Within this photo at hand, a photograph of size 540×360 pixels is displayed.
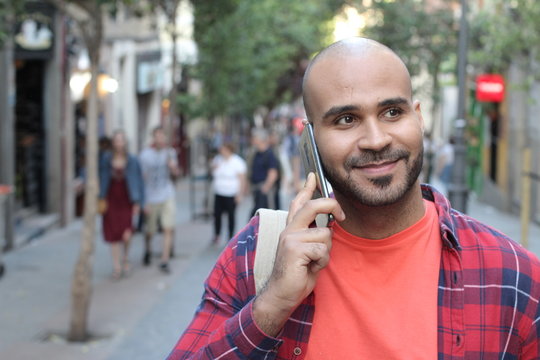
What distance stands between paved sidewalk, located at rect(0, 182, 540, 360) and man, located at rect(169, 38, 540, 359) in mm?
5157

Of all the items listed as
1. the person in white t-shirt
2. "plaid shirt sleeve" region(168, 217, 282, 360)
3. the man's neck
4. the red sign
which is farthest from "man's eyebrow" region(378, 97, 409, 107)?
the red sign

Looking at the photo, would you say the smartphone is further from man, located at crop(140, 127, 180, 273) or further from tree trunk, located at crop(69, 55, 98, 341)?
man, located at crop(140, 127, 180, 273)

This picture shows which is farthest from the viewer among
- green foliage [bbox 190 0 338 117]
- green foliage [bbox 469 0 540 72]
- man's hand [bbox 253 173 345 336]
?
green foliage [bbox 190 0 338 117]

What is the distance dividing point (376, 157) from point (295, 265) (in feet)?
1.19

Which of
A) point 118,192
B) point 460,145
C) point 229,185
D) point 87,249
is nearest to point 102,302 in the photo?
point 87,249

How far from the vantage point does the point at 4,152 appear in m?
13.8

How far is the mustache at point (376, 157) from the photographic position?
83.6 inches

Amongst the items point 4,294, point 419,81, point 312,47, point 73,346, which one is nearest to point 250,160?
point 4,294

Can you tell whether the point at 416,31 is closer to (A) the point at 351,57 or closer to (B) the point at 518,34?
(B) the point at 518,34

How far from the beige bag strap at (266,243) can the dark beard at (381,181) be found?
194mm

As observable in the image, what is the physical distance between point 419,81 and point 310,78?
68.0 feet

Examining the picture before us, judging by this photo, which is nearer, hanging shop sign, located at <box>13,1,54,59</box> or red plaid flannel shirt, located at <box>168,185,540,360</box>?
red plaid flannel shirt, located at <box>168,185,540,360</box>

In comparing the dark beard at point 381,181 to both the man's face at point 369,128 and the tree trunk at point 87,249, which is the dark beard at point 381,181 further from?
the tree trunk at point 87,249

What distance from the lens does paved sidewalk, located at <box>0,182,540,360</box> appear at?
745cm
